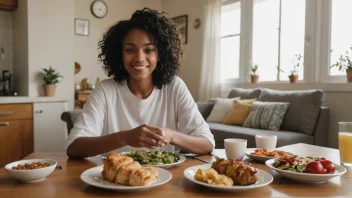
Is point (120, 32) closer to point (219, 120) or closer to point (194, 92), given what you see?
point (219, 120)

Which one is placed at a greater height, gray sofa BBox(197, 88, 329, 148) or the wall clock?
the wall clock

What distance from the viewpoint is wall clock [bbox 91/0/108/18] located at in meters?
5.23

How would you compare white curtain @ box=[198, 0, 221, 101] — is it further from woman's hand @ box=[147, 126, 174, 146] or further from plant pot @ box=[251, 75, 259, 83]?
woman's hand @ box=[147, 126, 174, 146]

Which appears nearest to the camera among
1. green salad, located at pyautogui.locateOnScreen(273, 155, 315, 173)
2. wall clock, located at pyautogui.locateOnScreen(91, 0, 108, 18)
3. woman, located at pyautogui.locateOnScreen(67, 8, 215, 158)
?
green salad, located at pyautogui.locateOnScreen(273, 155, 315, 173)

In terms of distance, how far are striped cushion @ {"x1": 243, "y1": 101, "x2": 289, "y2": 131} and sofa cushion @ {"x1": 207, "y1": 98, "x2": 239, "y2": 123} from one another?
41 cm

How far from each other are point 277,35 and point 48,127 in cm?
285

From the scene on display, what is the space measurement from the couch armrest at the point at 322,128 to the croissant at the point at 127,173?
8.35ft

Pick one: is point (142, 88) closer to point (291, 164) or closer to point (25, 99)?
point (291, 164)

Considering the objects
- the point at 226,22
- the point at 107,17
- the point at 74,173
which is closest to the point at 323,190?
the point at 74,173

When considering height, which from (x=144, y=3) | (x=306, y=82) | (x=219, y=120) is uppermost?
(x=144, y=3)

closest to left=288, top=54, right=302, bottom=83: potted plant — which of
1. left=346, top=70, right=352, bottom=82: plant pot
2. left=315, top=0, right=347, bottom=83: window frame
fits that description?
left=315, top=0, right=347, bottom=83: window frame

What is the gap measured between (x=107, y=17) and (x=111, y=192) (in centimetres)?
495

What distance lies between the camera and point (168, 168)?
3.32 ft

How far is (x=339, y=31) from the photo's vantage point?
3207 mm
